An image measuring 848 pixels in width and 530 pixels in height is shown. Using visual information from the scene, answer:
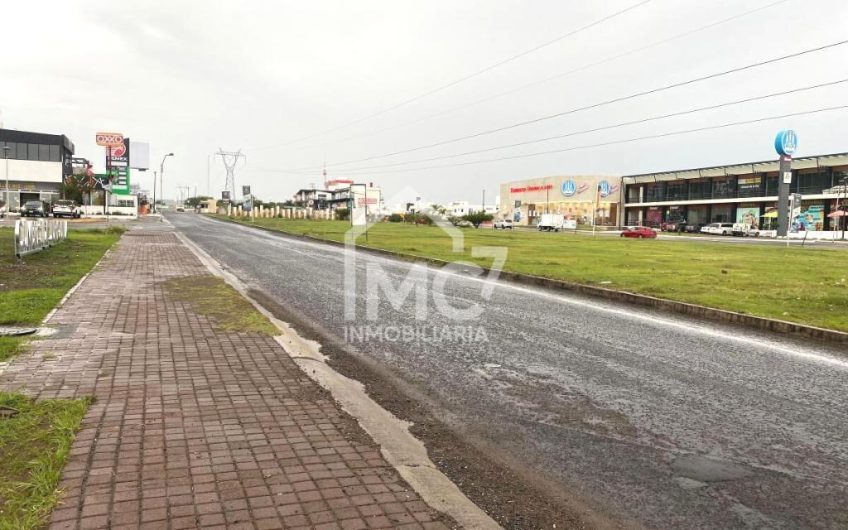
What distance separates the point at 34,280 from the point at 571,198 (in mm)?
88685

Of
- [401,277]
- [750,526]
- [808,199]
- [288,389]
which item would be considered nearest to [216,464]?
[288,389]

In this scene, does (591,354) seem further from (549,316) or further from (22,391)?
(22,391)

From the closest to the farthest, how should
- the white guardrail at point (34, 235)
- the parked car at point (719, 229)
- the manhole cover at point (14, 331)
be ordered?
the manhole cover at point (14, 331) < the white guardrail at point (34, 235) < the parked car at point (719, 229)

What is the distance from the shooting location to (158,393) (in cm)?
520

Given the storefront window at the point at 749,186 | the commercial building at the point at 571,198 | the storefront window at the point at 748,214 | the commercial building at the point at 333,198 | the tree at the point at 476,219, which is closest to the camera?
the storefront window at the point at 748,214

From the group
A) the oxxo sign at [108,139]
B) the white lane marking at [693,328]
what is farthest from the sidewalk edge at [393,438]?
the oxxo sign at [108,139]

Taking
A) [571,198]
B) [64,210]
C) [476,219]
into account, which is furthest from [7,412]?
[571,198]

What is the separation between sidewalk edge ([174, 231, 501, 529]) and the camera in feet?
11.3

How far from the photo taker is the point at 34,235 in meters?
17.7

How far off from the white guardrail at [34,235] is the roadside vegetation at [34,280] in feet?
0.79

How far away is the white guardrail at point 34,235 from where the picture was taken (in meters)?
15.7

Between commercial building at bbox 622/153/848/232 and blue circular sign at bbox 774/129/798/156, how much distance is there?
5.16 meters

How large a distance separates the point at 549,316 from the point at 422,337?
2790 mm

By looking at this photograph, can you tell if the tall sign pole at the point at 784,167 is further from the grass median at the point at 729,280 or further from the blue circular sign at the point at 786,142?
the grass median at the point at 729,280
